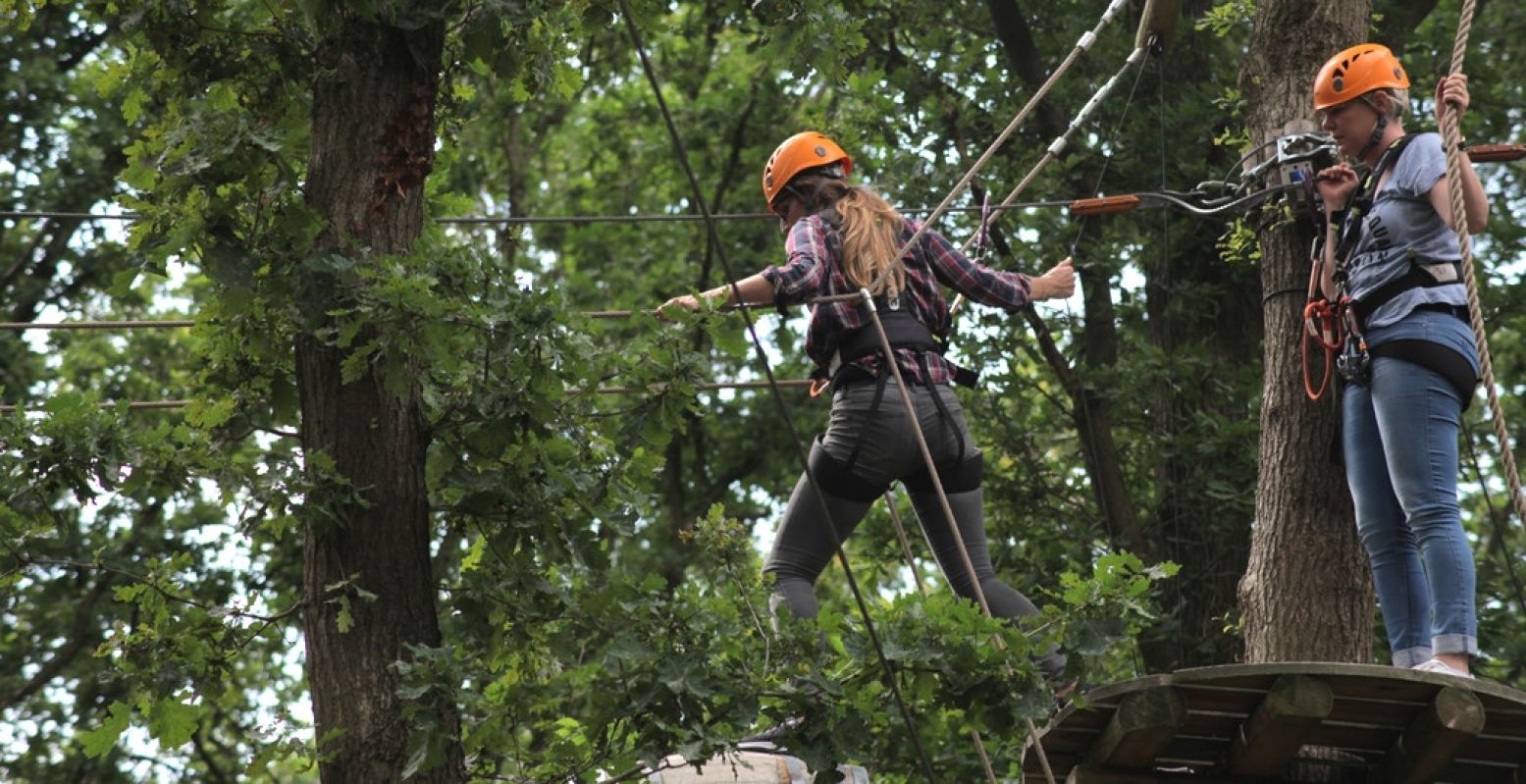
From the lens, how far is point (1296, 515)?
5695 millimetres

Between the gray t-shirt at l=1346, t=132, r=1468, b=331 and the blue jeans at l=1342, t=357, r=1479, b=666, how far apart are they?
173 millimetres

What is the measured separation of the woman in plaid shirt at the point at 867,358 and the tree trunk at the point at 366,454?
2.85 feet

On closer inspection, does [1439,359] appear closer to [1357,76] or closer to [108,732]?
[1357,76]

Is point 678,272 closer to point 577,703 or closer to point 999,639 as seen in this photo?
point 577,703

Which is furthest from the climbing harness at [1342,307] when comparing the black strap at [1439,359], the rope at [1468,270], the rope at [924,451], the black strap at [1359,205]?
the rope at [924,451]

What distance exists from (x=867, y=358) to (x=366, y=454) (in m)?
1.35

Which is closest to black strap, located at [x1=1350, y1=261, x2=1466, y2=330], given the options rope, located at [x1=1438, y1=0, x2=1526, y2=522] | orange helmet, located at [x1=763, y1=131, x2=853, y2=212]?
rope, located at [x1=1438, y1=0, x2=1526, y2=522]

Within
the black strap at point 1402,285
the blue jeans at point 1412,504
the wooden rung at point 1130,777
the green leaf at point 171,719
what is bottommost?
the wooden rung at point 1130,777

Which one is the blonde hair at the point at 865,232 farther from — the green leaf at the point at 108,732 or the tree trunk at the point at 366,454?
the green leaf at the point at 108,732

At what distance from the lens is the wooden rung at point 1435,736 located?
4.74 m

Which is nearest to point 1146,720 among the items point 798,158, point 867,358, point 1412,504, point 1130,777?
point 1130,777

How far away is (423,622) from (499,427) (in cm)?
55

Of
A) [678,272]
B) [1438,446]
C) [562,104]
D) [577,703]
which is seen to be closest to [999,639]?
[1438,446]

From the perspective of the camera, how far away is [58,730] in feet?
45.4
